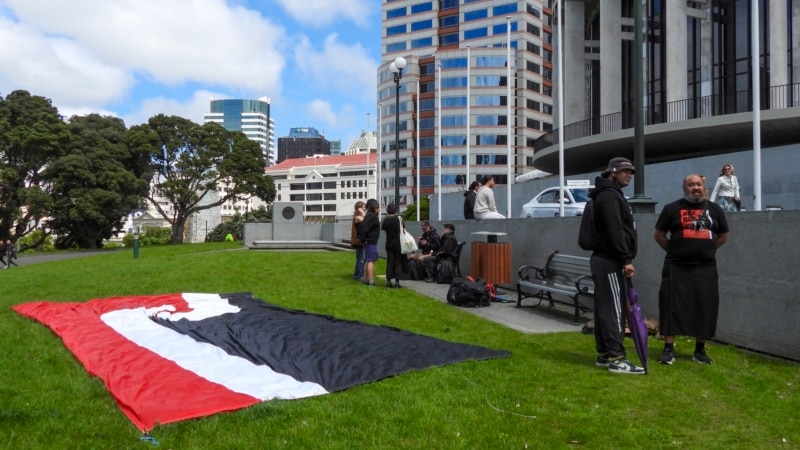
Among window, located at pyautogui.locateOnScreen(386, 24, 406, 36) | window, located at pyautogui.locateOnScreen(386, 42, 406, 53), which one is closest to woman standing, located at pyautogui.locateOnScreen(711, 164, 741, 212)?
window, located at pyautogui.locateOnScreen(386, 42, 406, 53)

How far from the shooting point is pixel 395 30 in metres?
97.2

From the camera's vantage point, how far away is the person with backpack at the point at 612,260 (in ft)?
19.9

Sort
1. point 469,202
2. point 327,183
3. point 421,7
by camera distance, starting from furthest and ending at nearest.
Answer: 1. point 327,183
2. point 421,7
3. point 469,202

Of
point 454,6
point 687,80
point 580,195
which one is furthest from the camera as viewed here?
point 454,6

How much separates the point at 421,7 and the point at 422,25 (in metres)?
2.58

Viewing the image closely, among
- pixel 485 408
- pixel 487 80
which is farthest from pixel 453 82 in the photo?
pixel 485 408

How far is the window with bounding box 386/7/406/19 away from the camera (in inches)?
3799

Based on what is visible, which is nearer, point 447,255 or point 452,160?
point 447,255

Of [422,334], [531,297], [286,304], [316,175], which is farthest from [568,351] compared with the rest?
[316,175]

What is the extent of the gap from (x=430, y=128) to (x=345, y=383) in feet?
278

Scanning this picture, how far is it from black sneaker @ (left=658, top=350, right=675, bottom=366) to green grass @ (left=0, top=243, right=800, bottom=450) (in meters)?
0.08

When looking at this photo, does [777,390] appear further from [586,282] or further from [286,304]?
[286,304]

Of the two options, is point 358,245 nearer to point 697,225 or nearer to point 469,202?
point 469,202

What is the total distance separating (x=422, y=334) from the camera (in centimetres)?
785
